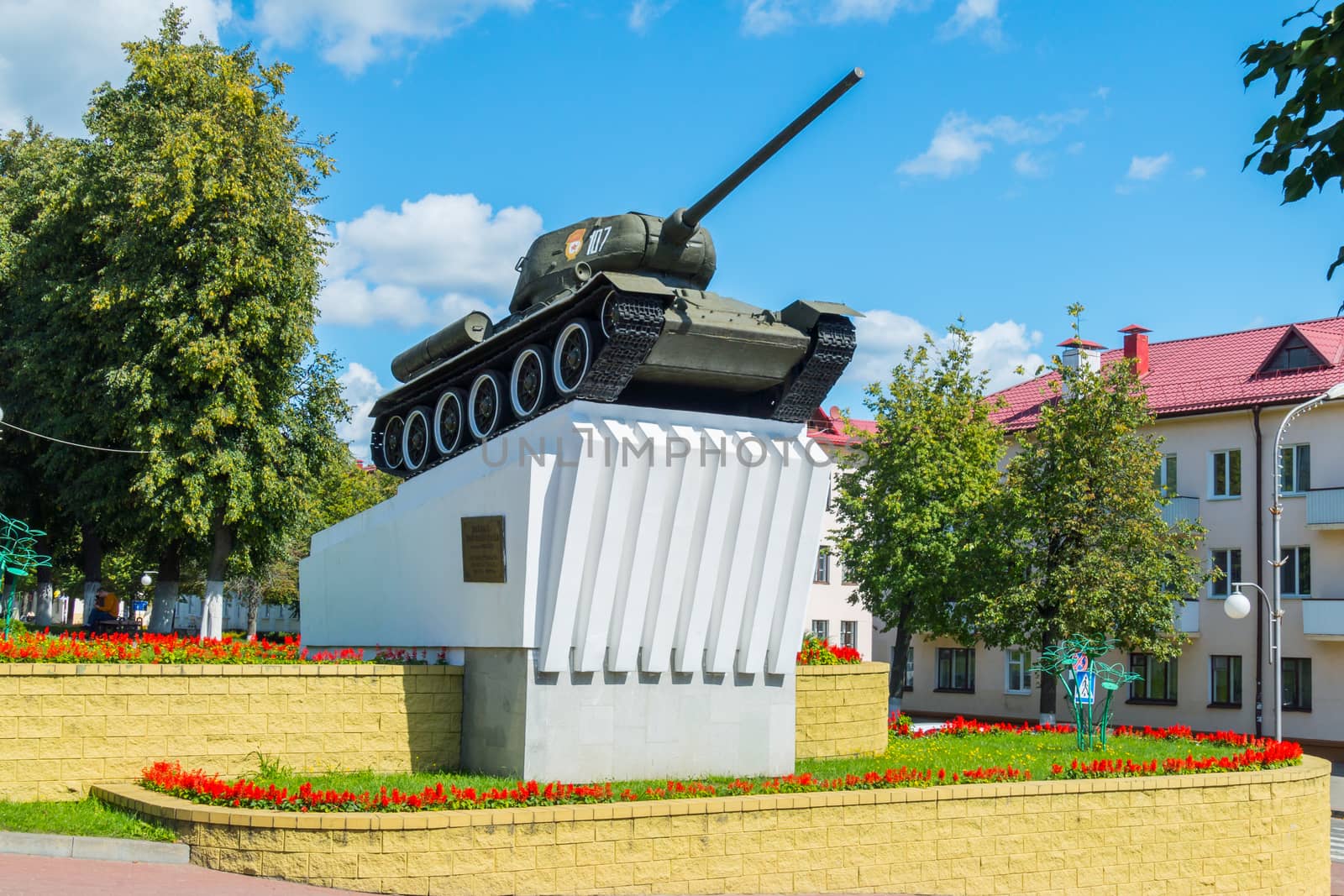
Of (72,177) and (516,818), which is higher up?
(72,177)

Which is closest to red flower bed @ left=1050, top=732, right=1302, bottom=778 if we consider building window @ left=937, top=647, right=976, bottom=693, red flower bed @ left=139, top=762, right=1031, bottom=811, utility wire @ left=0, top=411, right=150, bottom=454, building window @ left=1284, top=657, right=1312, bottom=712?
red flower bed @ left=139, top=762, right=1031, bottom=811

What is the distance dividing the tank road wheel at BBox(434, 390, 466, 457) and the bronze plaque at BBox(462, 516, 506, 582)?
330cm

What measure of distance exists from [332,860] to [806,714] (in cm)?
759

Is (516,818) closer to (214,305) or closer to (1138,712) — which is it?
(214,305)

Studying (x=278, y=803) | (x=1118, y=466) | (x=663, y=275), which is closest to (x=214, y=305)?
(x=663, y=275)

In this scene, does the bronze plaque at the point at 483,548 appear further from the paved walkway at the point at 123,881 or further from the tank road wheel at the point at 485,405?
the paved walkway at the point at 123,881

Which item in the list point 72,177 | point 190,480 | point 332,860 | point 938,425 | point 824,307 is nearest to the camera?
point 332,860

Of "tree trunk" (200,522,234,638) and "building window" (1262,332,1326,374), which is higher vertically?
"building window" (1262,332,1326,374)

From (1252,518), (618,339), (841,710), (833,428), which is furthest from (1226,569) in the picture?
(618,339)

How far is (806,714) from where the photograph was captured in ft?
55.0

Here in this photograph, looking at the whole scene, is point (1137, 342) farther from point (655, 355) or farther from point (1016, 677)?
point (655, 355)

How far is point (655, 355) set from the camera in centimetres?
1478

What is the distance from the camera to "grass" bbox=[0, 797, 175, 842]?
34.4ft

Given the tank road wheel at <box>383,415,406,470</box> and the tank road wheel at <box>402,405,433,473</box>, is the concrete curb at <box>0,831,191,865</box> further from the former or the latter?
the tank road wheel at <box>383,415,406,470</box>
